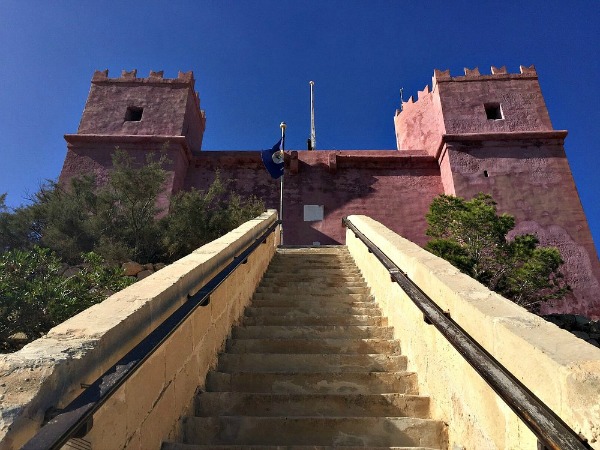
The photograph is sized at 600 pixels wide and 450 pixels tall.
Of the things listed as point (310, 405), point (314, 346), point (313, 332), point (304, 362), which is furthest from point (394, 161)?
point (310, 405)

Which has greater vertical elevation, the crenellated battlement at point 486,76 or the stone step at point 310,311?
the crenellated battlement at point 486,76

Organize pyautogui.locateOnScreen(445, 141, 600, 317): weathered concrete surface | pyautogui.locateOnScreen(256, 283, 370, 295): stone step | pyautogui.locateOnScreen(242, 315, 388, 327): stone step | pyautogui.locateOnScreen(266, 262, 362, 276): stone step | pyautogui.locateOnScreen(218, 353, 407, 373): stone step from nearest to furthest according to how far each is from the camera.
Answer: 1. pyautogui.locateOnScreen(218, 353, 407, 373): stone step
2. pyautogui.locateOnScreen(242, 315, 388, 327): stone step
3. pyautogui.locateOnScreen(256, 283, 370, 295): stone step
4. pyautogui.locateOnScreen(266, 262, 362, 276): stone step
5. pyautogui.locateOnScreen(445, 141, 600, 317): weathered concrete surface

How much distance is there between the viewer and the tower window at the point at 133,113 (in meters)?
14.8

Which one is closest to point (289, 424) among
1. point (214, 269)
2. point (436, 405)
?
point (436, 405)

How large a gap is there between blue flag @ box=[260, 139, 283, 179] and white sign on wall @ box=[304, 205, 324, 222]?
6.32 feet

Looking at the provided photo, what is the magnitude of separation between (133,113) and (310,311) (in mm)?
13001

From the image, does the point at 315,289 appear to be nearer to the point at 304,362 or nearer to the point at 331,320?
the point at 331,320

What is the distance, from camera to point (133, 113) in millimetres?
15078

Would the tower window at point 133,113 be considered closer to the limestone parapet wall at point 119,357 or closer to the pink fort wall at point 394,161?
the pink fort wall at point 394,161

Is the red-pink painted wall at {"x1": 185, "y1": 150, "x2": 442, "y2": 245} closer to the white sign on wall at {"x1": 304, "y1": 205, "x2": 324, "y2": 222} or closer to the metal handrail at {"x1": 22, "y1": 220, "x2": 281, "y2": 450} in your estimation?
the white sign on wall at {"x1": 304, "y1": 205, "x2": 324, "y2": 222}

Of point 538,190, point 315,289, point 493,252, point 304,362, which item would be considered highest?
point 538,190

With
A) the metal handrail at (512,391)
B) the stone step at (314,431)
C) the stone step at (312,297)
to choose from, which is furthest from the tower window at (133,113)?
the metal handrail at (512,391)

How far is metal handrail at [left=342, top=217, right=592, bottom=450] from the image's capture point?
1.37 meters

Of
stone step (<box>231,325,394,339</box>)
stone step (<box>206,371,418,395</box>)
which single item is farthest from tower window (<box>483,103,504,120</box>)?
stone step (<box>206,371,418,395</box>)
